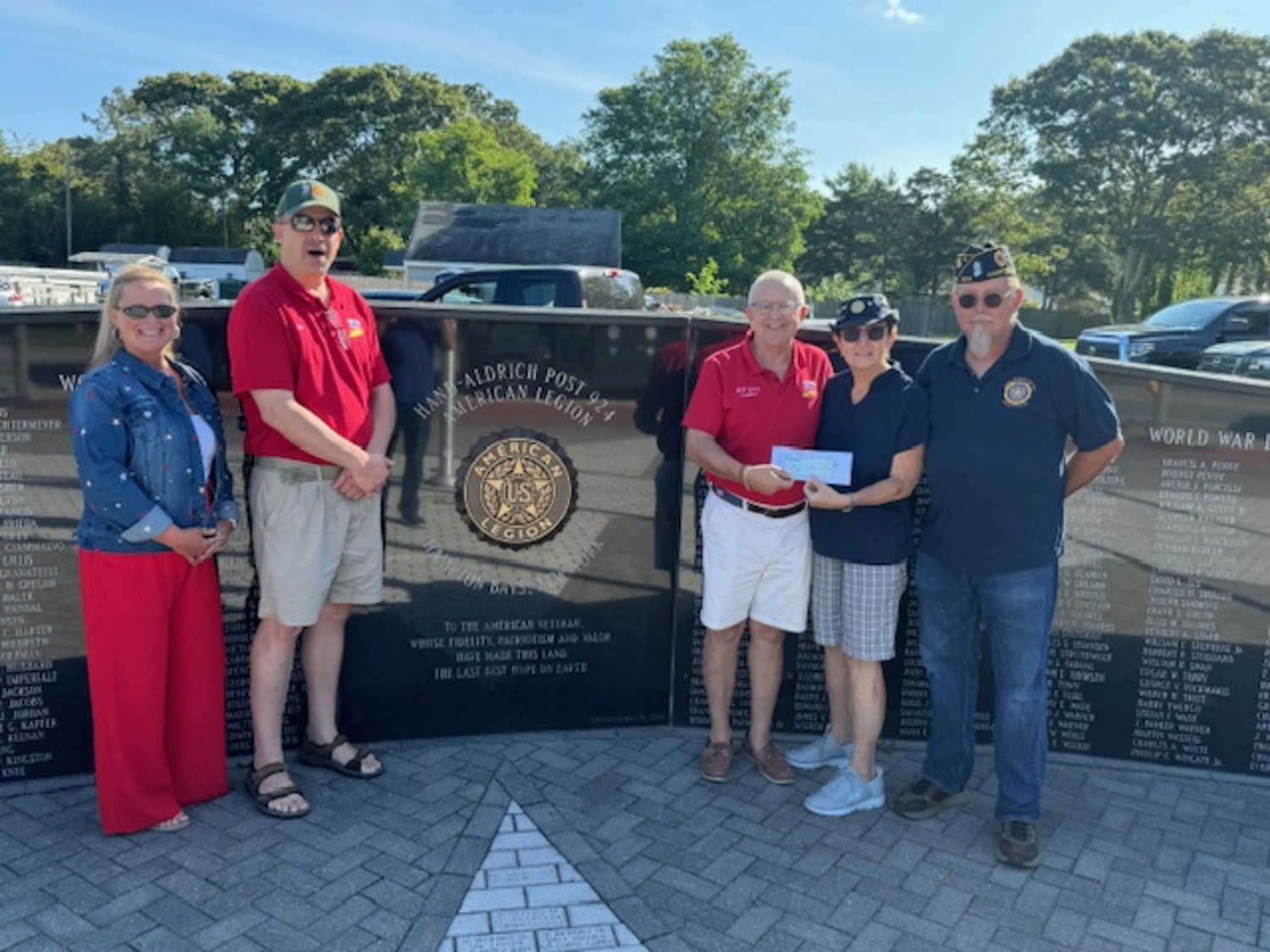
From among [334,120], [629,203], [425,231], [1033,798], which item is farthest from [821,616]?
[334,120]

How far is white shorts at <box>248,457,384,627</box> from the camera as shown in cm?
339

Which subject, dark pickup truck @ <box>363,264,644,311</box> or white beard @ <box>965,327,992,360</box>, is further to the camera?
dark pickup truck @ <box>363,264,644,311</box>

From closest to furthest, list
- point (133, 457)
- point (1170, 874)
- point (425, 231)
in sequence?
point (133, 457), point (1170, 874), point (425, 231)

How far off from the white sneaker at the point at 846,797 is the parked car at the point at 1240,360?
10.6 metres

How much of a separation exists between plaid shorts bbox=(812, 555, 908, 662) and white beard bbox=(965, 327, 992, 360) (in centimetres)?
82

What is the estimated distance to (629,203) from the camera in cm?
4572

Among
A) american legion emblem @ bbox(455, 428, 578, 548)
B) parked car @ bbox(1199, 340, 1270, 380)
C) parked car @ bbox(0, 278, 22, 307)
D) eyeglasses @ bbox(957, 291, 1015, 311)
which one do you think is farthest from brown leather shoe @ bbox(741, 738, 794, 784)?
parked car @ bbox(0, 278, 22, 307)

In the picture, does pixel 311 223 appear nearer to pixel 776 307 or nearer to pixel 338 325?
pixel 338 325

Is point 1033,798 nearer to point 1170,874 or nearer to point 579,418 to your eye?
point 1170,874

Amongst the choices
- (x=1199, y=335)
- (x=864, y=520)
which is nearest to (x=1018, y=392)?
(x=864, y=520)

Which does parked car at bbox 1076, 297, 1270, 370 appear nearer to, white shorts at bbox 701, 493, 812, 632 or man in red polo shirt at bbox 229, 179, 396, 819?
white shorts at bbox 701, 493, 812, 632

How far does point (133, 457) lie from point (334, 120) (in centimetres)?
6687

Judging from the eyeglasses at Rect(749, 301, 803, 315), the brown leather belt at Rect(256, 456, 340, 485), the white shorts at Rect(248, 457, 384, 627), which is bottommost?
the white shorts at Rect(248, 457, 384, 627)

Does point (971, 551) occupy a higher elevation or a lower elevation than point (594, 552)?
higher
